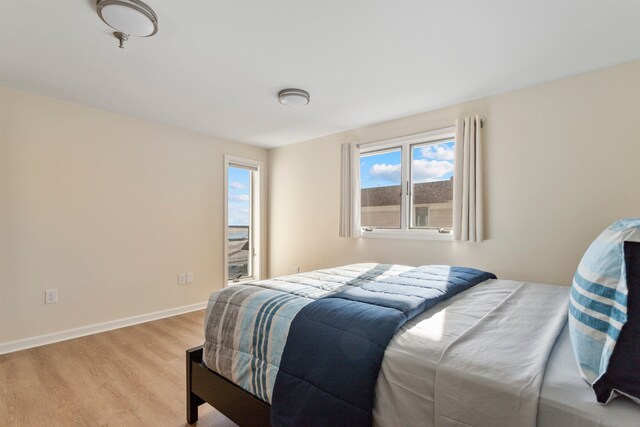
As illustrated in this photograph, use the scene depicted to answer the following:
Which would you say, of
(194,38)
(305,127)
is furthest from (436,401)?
(305,127)

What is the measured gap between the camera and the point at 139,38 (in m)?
1.96

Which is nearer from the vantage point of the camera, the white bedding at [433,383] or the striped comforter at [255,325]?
the white bedding at [433,383]

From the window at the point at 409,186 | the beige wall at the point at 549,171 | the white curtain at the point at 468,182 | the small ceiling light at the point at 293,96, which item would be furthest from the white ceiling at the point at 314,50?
the window at the point at 409,186

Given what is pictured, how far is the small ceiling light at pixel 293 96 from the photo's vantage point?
2.72m

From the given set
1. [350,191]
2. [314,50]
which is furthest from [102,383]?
[350,191]

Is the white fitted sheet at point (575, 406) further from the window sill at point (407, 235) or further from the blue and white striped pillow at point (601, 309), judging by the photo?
the window sill at point (407, 235)

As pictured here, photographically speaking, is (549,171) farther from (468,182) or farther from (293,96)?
(293,96)

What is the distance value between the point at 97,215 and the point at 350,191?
9.21 ft

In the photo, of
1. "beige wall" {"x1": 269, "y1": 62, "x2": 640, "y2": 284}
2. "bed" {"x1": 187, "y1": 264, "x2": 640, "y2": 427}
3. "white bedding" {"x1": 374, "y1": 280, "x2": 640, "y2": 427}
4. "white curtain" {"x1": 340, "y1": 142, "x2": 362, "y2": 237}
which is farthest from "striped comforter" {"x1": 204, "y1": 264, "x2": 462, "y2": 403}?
"white curtain" {"x1": 340, "y1": 142, "x2": 362, "y2": 237}

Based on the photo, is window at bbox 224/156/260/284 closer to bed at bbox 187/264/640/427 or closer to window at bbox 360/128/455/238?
window at bbox 360/128/455/238

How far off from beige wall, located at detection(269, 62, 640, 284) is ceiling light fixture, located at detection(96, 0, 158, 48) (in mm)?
2565

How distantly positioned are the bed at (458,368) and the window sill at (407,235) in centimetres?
133

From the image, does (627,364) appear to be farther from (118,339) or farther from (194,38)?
(118,339)

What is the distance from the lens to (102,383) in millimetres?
2096
